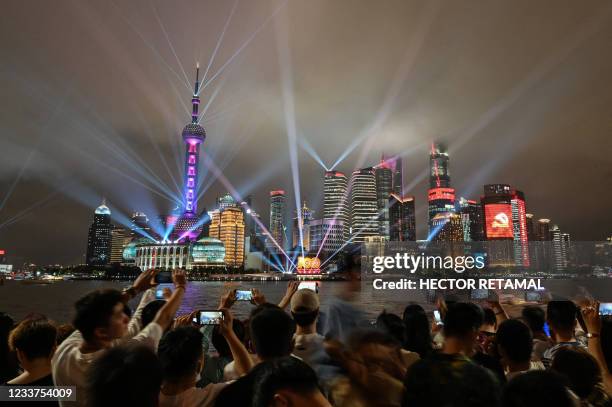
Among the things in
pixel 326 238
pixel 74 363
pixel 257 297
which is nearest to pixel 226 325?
pixel 74 363

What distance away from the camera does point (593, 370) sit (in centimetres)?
254

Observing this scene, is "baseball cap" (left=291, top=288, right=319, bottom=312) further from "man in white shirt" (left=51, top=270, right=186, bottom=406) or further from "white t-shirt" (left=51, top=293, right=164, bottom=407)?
"white t-shirt" (left=51, top=293, right=164, bottom=407)

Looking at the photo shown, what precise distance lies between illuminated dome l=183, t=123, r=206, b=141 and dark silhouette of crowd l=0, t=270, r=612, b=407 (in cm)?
17871

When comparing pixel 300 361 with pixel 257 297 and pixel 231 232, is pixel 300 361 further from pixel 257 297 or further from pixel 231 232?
pixel 231 232

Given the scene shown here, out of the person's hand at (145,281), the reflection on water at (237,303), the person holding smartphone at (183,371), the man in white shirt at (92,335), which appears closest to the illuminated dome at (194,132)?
the reflection on water at (237,303)

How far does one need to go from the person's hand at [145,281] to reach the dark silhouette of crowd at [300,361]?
0.01 meters

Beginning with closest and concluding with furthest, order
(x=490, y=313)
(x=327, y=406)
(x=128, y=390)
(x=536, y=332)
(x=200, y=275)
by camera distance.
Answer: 1. (x=327, y=406)
2. (x=128, y=390)
3. (x=536, y=332)
4. (x=490, y=313)
5. (x=200, y=275)

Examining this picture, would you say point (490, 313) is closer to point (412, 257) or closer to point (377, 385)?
point (412, 257)

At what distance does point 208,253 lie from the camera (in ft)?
506

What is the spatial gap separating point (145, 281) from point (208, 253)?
156840 mm

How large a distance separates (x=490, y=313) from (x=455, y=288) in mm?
2492

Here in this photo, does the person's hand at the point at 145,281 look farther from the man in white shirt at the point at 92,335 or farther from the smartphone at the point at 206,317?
the smartphone at the point at 206,317

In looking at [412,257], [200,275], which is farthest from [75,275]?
[412,257]

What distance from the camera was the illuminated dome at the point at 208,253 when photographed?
15425 centimetres
